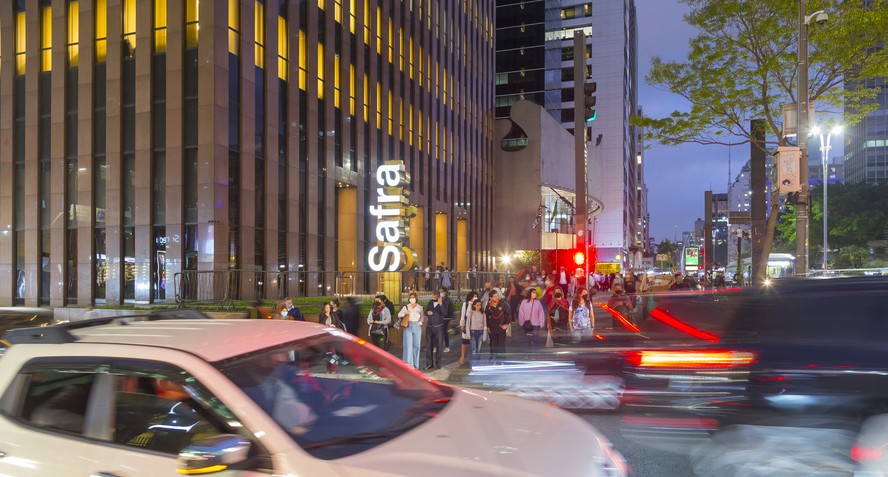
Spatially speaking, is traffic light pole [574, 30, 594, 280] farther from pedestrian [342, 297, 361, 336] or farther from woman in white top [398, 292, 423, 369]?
pedestrian [342, 297, 361, 336]

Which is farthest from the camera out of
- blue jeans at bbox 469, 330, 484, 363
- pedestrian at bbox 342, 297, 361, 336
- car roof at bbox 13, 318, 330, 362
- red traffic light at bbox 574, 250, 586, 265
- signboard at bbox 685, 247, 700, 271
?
signboard at bbox 685, 247, 700, 271

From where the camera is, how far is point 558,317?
663 inches

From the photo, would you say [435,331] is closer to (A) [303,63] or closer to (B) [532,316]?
(B) [532,316]

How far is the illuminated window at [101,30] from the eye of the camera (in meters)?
24.3

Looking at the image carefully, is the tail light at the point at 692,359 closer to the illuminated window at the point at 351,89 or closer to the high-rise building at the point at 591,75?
the illuminated window at the point at 351,89

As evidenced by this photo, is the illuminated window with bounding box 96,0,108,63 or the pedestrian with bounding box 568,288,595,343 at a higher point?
the illuminated window with bounding box 96,0,108,63

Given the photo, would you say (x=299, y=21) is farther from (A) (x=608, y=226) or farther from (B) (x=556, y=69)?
(A) (x=608, y=226)

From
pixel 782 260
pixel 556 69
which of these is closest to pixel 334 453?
pixel 782 260

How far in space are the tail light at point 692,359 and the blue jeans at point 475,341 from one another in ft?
20.1

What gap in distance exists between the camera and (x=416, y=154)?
38.8 m

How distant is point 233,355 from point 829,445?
425 cm

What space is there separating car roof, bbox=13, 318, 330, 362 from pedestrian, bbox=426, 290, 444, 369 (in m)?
9.38

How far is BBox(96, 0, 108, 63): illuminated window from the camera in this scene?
957 inches

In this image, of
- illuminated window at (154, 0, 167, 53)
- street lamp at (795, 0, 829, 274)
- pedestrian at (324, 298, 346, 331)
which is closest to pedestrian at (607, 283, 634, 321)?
street lamp at (795, 0, 829, 274)
